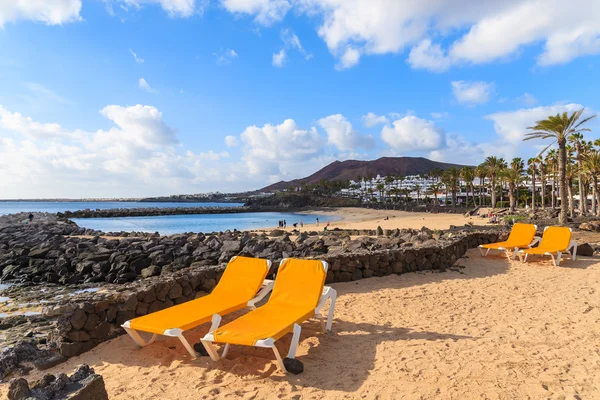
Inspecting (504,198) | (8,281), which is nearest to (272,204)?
(504,198)

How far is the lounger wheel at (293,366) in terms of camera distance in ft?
12.6

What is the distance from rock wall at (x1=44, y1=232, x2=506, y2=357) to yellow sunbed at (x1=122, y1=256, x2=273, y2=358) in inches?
25.1

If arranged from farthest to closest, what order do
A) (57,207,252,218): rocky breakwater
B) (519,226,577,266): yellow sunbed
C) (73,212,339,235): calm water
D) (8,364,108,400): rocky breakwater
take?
(57,207,252,218): rocky breakwater
(73,212,339,235): calm water
(519,226,577,266): yellow sunbed
(8,364,108,400): rocky breakwater

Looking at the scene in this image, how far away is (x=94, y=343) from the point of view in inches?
188

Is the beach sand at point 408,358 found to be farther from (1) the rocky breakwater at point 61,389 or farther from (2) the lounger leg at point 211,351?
(1) the rocky breakwater at point 61,389

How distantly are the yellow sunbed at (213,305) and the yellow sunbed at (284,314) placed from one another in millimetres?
283

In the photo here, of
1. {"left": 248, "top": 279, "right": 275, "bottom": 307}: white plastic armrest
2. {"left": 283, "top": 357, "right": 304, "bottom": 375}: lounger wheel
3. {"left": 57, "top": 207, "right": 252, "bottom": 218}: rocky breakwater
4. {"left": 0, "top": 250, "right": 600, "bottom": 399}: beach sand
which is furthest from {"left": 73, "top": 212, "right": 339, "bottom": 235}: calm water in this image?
{"left": 283, "top": 357, "right": 304, "bottom": 375}: lounger wheel

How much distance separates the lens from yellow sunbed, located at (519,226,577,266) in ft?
31.5

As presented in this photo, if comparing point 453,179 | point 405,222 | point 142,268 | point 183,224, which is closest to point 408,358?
point 142,268

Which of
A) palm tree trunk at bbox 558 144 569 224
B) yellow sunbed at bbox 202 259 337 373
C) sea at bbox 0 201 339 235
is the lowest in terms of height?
sea at bbox 0 201 339 235

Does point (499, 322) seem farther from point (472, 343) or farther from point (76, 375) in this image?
point (76, 375)

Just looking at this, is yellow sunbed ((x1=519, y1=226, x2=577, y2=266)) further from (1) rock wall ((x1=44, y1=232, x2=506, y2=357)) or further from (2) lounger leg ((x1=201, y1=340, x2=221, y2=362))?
(2) lounger leg ((x1=201, y1=340, x2=221, y2=362))

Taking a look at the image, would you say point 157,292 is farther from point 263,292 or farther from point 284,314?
point 284,314

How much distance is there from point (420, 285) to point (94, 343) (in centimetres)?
570
